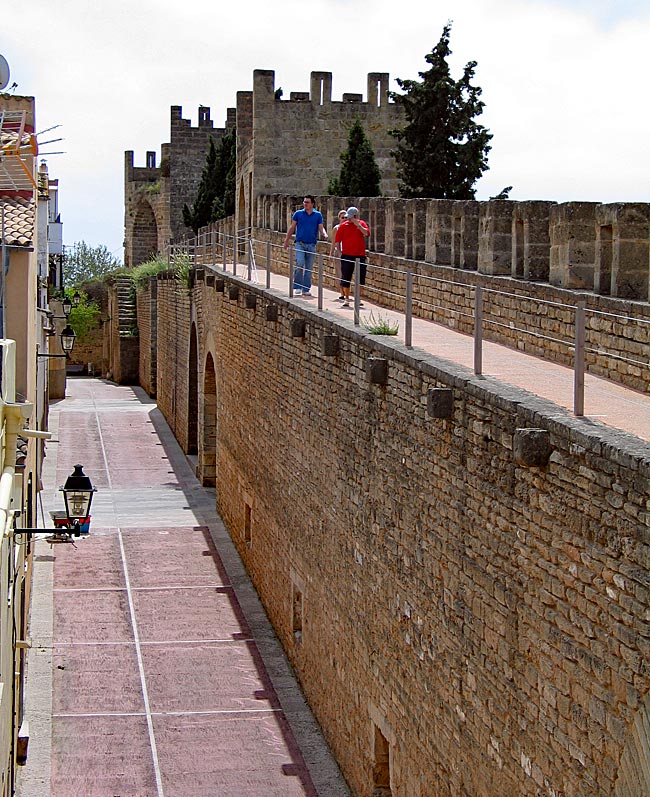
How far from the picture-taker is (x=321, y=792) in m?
11.0

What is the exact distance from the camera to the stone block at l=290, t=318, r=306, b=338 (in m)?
13.1

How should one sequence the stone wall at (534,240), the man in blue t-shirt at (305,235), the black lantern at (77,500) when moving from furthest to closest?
the man in blue t-shirt at (305,235) < the black lantern at (77,500) < the stone wall at (534,240)

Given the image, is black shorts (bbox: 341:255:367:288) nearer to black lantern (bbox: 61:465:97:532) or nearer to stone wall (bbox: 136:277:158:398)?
black lantern (bbox: 61:465:97:532)

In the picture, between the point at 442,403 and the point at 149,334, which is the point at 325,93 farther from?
the point at 442,403

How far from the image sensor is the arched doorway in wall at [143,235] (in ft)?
171

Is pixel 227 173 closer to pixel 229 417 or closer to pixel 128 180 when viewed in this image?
pixel 128 180

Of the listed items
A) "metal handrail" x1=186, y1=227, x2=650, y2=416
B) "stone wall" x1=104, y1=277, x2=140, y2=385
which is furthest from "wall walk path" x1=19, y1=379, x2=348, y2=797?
"stone wall" x1=104, y1=277, x2=140, y2=385

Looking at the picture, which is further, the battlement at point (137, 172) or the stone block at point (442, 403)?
the battlement at point (137, 172)

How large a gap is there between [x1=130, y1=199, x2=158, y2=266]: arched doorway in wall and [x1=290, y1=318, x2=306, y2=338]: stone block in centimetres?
3948

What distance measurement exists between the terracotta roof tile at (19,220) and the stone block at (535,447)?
9.08 meters

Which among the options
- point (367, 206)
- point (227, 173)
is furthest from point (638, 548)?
point (227, 173)

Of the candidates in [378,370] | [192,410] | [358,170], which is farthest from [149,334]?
[378,370]

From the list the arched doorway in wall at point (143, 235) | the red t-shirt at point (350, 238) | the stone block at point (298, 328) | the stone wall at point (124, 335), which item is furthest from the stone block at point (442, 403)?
the arched doorway in wall at point (143, 235)

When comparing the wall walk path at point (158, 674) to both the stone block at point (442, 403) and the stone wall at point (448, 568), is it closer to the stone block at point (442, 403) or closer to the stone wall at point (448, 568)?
the stone wall at point (448, 568)
